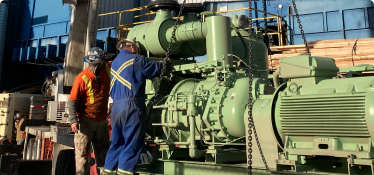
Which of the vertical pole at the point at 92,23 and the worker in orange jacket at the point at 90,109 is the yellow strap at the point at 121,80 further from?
the vertical pole at the point at 92,23

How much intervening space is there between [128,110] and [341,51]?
282 inches

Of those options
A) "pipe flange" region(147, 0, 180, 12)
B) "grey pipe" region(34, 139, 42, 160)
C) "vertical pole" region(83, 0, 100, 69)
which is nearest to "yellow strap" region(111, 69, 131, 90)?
"pipe flange" region(147, 0, 180, 12)

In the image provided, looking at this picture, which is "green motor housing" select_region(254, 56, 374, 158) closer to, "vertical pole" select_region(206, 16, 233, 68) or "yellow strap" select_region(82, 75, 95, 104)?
"vertical pole" select_region(206, 16, 233, 68)

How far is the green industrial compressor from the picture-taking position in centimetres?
326

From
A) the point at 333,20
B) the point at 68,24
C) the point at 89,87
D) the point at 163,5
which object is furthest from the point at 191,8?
the point at 68,24

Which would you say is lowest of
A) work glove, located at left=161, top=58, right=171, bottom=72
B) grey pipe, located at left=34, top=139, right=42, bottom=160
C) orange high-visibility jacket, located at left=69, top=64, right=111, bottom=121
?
grey pipe, located at left=34, top=139, right=42, bottom=160

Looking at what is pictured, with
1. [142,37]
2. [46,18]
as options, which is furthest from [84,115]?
[46,18]

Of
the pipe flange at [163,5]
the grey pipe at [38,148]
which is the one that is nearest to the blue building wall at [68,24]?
the grey pipe at [38,148]

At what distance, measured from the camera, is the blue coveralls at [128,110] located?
442 cm

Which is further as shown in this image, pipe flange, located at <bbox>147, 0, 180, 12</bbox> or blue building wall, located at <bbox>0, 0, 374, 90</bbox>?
blue building wall, located at <bbox>0, 0, 374, 90</bbox>

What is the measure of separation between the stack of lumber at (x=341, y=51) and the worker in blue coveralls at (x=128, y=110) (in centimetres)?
451

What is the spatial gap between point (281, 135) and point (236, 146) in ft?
3.91

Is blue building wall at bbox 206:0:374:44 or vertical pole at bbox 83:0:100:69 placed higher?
blue building wall at bbox 206:0:374:44

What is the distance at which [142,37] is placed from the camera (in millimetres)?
5887
